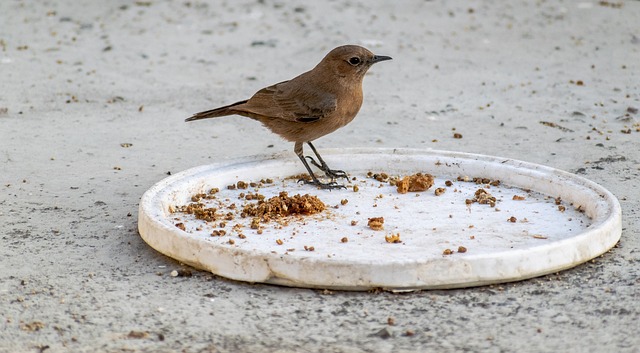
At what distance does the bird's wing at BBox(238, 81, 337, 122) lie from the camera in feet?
19.8

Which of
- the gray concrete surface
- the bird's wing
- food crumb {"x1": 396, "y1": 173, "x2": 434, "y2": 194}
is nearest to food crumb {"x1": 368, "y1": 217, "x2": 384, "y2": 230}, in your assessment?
food crumb {"x1": 396, "y1": 173, "x2": 434, "y2": 194}

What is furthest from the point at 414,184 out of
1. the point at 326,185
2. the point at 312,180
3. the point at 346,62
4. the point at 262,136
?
the point at 262,136

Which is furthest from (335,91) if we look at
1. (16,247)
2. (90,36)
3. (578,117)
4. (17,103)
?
(90,36)

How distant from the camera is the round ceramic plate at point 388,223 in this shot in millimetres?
4352

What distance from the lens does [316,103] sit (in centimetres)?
605

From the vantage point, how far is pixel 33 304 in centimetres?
434

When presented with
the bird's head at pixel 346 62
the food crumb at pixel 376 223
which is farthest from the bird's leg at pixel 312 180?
the food crumb at pixel 376 223

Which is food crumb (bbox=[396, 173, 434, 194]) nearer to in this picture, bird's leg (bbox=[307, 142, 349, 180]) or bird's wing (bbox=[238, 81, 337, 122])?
bird's leg (bbox=[307, 142, 349, 180])

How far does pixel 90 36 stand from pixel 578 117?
4.96 m

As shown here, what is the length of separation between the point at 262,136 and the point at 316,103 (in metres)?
1.51

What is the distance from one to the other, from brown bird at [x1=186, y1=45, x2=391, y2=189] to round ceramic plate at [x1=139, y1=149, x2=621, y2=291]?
20cm

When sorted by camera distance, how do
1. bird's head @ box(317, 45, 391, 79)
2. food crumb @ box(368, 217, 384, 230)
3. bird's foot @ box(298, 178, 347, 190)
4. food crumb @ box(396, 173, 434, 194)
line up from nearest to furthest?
food crumb @ box(368, 217, 384, 230) → food crumb @ box(396, 173, 434, 194) → bird's foot @ box(298, 178, 347, 190) → bird's head @ box(317, 45, 391, 79)

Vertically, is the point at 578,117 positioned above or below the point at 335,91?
below

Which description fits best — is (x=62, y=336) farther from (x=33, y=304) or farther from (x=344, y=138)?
(x=344, y=138)
